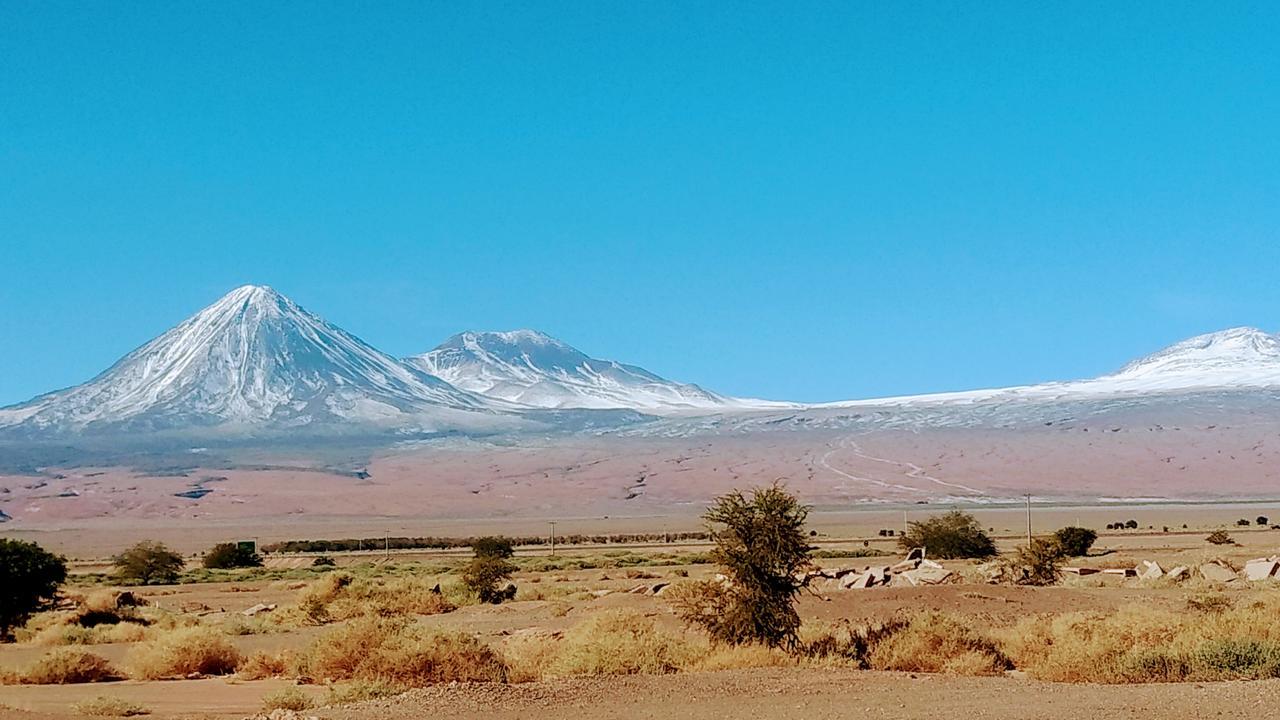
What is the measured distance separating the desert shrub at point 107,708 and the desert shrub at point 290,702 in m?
1.71

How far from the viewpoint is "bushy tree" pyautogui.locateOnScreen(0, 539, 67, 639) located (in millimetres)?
33781

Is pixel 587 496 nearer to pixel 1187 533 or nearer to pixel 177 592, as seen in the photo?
pixel 1187 533

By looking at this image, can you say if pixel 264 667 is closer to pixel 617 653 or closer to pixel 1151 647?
pixel 617 653

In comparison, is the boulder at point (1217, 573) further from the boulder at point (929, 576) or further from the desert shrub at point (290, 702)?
the desert shrub at point (290, 702)

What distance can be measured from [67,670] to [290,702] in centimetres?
652

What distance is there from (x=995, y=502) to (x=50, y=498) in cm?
11480

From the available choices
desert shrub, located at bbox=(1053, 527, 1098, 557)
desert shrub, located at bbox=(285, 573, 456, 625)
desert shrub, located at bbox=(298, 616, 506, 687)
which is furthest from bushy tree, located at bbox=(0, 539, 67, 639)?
desert shrub, located at bbox=(1053, 527, 1098, 557)

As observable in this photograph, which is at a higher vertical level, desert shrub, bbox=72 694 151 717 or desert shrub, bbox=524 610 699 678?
desert shrub, bbox=524 610 699 678

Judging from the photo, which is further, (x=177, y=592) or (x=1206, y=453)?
(x=1206, y=453)

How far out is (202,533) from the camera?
426 ft

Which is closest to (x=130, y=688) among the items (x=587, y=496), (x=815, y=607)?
(x=815, y=607)

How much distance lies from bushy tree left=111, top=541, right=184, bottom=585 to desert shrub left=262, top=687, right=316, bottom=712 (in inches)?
1623

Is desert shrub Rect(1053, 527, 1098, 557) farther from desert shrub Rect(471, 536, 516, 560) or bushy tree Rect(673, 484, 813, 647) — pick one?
bushy tree Rect(673, 484, 813, 647)

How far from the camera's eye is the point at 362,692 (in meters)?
17.7
